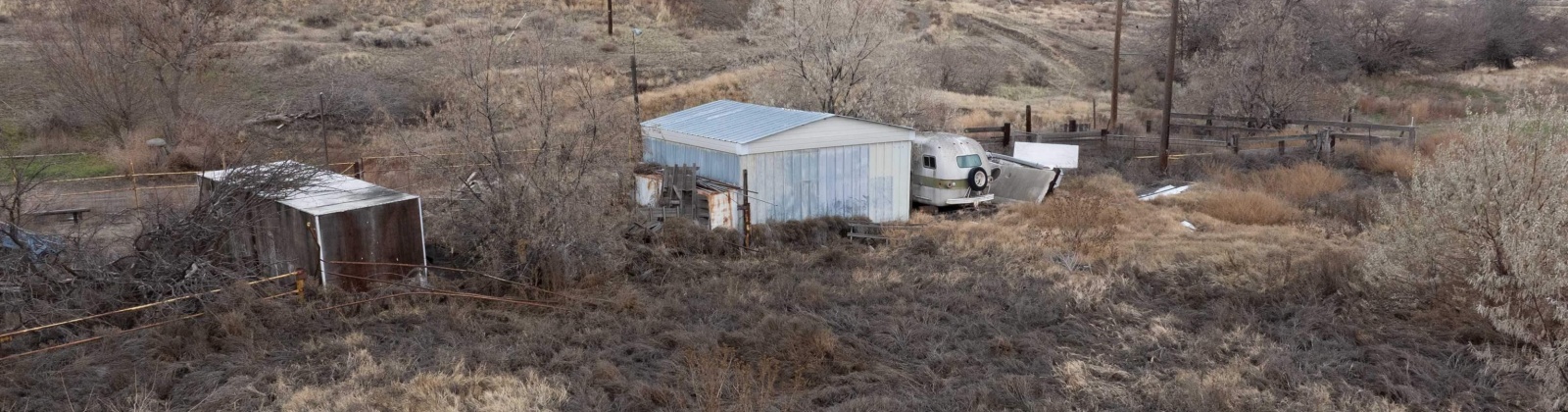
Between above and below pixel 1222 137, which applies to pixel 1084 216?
below

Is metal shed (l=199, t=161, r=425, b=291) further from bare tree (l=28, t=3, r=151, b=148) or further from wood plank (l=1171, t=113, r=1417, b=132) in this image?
wood plank (l=1171, t=113, r=1417, b=132)

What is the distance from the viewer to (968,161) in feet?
56.3

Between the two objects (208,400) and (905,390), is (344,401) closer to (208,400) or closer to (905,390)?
(208,400)

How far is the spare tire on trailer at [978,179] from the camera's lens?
17.1 metres

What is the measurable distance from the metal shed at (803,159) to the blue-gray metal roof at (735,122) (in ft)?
0.07

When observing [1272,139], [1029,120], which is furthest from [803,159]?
[1272,139]

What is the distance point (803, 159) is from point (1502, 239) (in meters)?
9.09

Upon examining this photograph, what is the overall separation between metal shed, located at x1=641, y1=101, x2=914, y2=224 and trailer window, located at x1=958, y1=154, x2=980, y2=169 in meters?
1.30

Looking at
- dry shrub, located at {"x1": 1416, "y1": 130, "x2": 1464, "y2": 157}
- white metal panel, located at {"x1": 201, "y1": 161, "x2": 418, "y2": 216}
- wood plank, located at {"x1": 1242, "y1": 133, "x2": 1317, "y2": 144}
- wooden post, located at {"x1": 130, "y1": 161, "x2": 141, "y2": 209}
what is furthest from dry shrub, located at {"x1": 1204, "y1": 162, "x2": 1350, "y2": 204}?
wooden post, located at {"x1": 130, "y1": 161, "x2": 141, "y2": 209}

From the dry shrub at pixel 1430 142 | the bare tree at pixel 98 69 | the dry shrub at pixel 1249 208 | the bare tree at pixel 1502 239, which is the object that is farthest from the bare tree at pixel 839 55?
the bare tree at pixel 98 69

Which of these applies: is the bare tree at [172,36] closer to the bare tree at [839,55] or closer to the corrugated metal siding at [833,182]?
the bare tree at [839,55]

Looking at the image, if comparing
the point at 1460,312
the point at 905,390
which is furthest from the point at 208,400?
the point at 1460,312

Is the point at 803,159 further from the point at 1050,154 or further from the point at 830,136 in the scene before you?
the point at 1050,154

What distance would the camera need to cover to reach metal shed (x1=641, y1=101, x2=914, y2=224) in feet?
48.6
